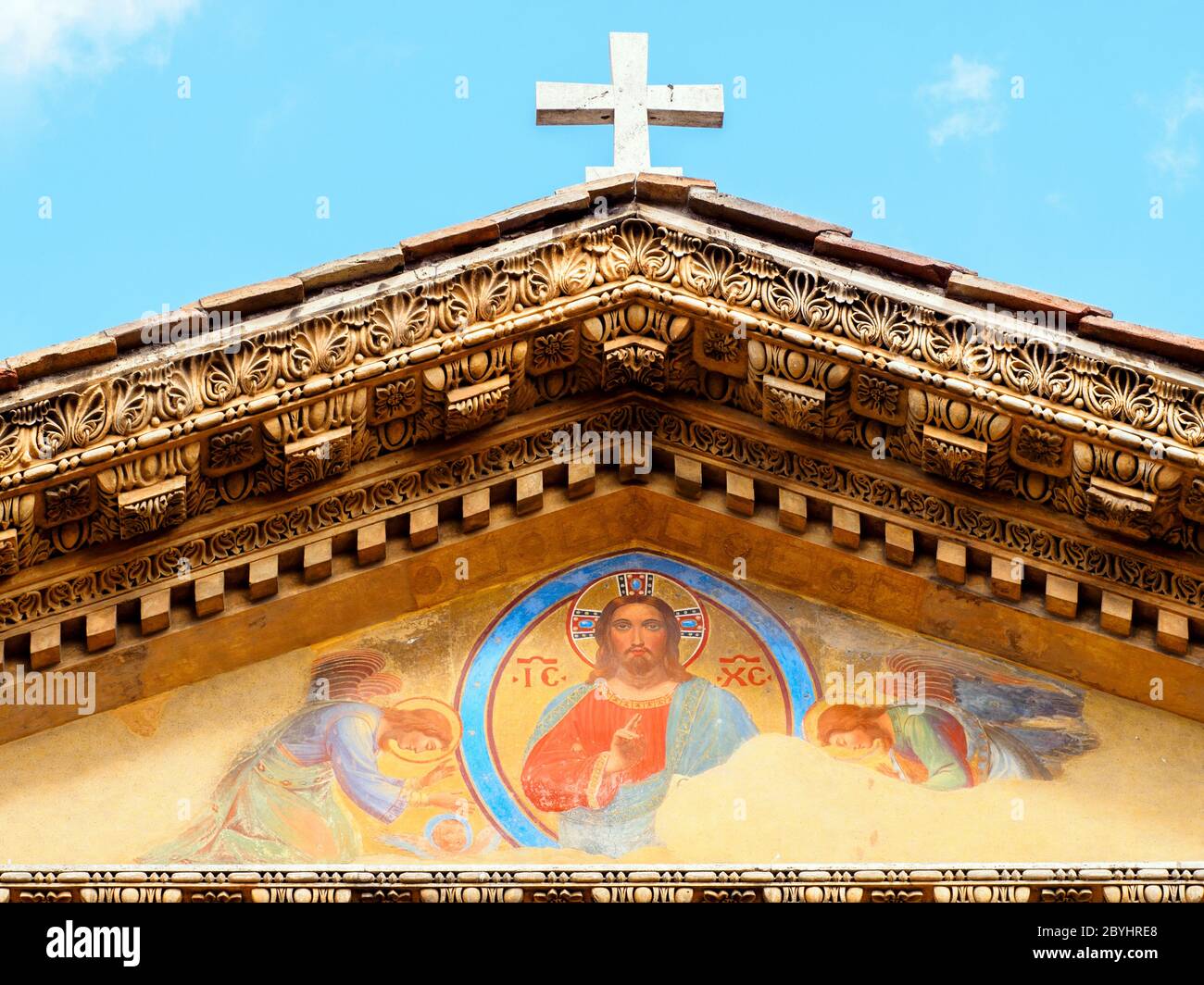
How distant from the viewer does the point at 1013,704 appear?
11758 mm

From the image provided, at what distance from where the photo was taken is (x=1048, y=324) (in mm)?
11594

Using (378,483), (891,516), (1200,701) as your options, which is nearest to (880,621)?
(891,516)

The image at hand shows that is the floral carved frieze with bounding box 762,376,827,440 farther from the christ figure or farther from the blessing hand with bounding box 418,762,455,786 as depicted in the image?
the blessing hand with bounding box 418,762,455,786

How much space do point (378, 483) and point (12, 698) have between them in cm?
188

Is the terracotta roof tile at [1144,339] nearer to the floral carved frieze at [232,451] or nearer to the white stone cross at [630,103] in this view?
the white stone cross at [630,103]

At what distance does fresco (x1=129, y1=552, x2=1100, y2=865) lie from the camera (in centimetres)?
1120

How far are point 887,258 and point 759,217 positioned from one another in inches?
24.5

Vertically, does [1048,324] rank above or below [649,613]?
above

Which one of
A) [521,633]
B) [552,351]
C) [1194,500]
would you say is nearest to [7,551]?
[521,633]

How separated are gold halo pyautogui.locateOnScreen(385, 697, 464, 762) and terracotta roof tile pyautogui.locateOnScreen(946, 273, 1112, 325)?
2.89 m

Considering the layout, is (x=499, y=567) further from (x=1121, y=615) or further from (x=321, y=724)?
(x=1121, y=615)

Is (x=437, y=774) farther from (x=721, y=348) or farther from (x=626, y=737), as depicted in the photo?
(x=721, y=348)

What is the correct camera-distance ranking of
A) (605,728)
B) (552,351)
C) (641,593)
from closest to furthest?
1. (605,728)
2. (552,351)
3. (641,593)
